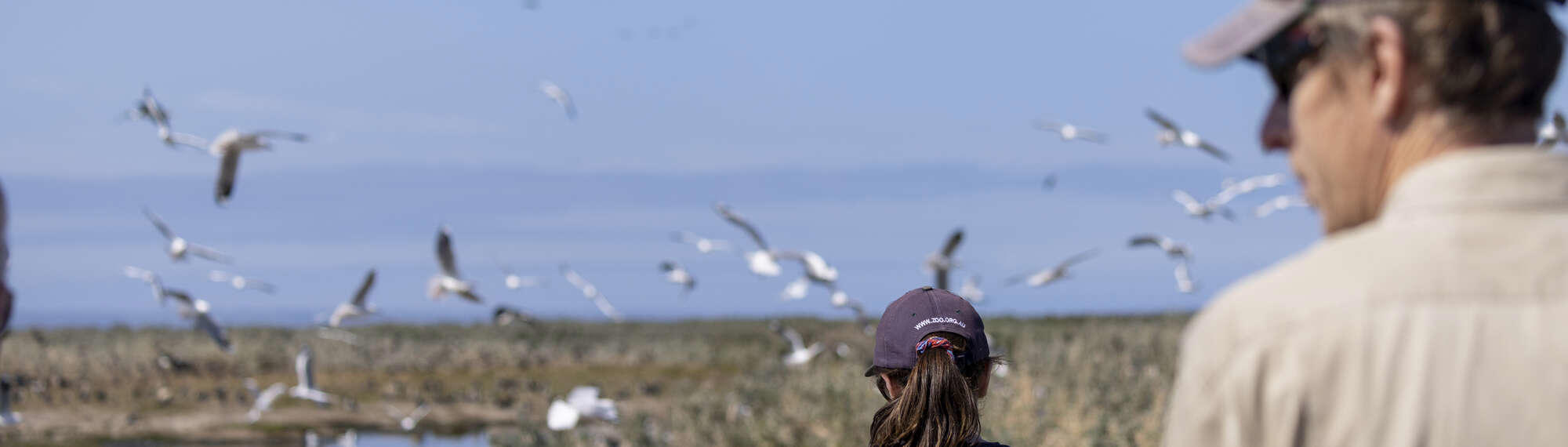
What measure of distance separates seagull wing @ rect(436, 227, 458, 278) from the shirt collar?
1340cm

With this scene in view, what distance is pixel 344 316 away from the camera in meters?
15.5

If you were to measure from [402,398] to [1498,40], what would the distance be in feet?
103

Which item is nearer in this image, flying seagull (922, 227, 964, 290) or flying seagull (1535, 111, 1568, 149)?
flying seagull (1535, 111, 1568, 149)

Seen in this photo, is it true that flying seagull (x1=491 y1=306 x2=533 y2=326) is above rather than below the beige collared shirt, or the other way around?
above

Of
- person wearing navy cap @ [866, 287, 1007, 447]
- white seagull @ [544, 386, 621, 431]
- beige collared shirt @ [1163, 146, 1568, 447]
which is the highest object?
white seagull @ [544, 386, 621, 431]

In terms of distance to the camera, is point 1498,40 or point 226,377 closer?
point 1498,40

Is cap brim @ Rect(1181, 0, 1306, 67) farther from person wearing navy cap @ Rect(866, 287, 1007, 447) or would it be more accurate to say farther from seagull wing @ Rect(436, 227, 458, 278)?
seagull wing @ Rect(436, 227, 458, 278)

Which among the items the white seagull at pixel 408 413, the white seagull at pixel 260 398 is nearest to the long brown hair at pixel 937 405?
the white seagull at pixel 260 398

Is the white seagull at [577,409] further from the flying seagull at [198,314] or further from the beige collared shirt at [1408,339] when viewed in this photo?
the beige collared shirt at [1408,339]

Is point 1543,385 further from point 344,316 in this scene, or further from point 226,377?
point 226,377

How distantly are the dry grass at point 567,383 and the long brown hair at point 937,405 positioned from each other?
5.30 meters

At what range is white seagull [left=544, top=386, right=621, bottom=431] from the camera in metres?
10.7

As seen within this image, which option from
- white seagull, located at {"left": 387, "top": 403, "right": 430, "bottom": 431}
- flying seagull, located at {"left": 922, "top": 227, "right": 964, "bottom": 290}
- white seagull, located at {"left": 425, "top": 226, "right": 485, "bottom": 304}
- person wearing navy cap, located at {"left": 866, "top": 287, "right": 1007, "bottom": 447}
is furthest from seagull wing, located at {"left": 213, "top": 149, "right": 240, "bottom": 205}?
white seagull, located at {"left": 387, "top": 403, "right": 430, "bottom": 431}

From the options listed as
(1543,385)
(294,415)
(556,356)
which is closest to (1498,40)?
(1543,385)
